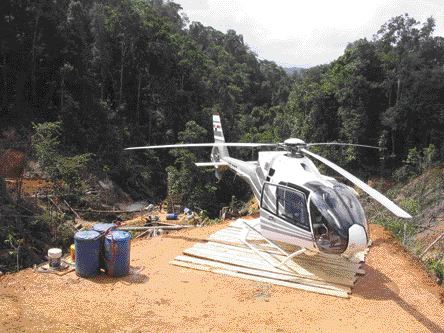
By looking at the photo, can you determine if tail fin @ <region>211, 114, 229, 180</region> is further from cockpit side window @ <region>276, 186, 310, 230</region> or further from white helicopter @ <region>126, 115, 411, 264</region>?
cockpit side window @ <region>276, 186, 310, 230</region>

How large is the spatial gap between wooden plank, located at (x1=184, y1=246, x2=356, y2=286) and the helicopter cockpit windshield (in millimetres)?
798

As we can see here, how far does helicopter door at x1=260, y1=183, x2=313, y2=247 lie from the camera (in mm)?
8430

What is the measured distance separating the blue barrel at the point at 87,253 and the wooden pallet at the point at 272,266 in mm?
1671

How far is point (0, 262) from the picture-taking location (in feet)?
45.4

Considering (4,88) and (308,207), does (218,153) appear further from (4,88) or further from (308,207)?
(4,88)

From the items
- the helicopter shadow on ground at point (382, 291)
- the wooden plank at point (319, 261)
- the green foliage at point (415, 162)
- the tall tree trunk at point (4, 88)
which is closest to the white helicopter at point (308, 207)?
the wooden plank at point (319, 261)

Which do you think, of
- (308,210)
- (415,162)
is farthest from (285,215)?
(415,162)

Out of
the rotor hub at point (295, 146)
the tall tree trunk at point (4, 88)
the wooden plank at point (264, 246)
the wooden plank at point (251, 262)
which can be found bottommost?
the wooden plank at point (251, 262)

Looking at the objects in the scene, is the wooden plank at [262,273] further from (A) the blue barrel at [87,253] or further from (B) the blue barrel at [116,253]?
(A) the blue barrel at [87,253]

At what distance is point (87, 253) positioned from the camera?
27.1ft

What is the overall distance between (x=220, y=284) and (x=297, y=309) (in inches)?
61.4

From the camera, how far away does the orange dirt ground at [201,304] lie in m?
6.79

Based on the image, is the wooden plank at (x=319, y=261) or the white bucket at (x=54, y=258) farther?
the wooden plank at (x=319, y=261)

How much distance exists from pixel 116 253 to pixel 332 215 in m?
3.89
